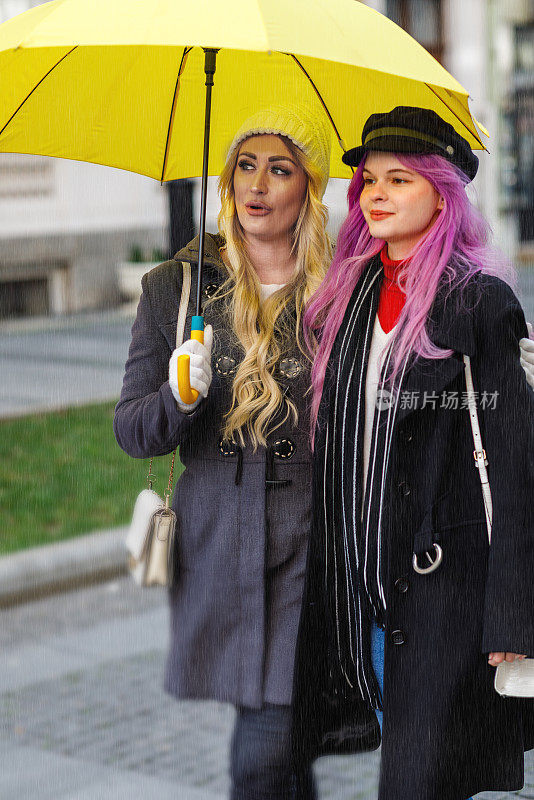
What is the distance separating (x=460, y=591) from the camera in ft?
9.57

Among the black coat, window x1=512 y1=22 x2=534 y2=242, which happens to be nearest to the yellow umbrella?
the black coat

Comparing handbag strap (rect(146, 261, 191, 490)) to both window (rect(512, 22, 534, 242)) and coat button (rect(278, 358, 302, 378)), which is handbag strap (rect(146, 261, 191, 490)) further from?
window (rect(512, 22, 534, 242))

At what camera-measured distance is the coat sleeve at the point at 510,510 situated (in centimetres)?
280

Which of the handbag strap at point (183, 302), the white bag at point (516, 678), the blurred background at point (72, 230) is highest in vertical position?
the blurred background at point (72, 230)

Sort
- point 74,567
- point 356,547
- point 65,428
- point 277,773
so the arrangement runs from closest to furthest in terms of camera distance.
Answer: point 356,547 < point 277,773 < point 74,567 < point 65,428

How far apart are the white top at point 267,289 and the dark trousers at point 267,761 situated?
1.10 meters

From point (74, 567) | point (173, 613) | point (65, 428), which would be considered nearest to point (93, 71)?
point (173, 613)

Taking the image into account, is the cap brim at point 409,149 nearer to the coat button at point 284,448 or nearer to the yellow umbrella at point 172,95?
the yellow umbrella at point 172,95

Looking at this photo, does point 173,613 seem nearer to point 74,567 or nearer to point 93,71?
point 93,71

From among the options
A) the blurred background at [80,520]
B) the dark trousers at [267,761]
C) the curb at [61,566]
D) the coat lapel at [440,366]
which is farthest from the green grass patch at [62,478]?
the coat lapel at [440,366]

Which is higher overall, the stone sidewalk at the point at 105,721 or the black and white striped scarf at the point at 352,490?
the black and white striped scarf at the point at 352,490

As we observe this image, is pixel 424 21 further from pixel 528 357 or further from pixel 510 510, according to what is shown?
pixel 510 510

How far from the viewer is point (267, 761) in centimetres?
320

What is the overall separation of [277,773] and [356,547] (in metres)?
0.68
